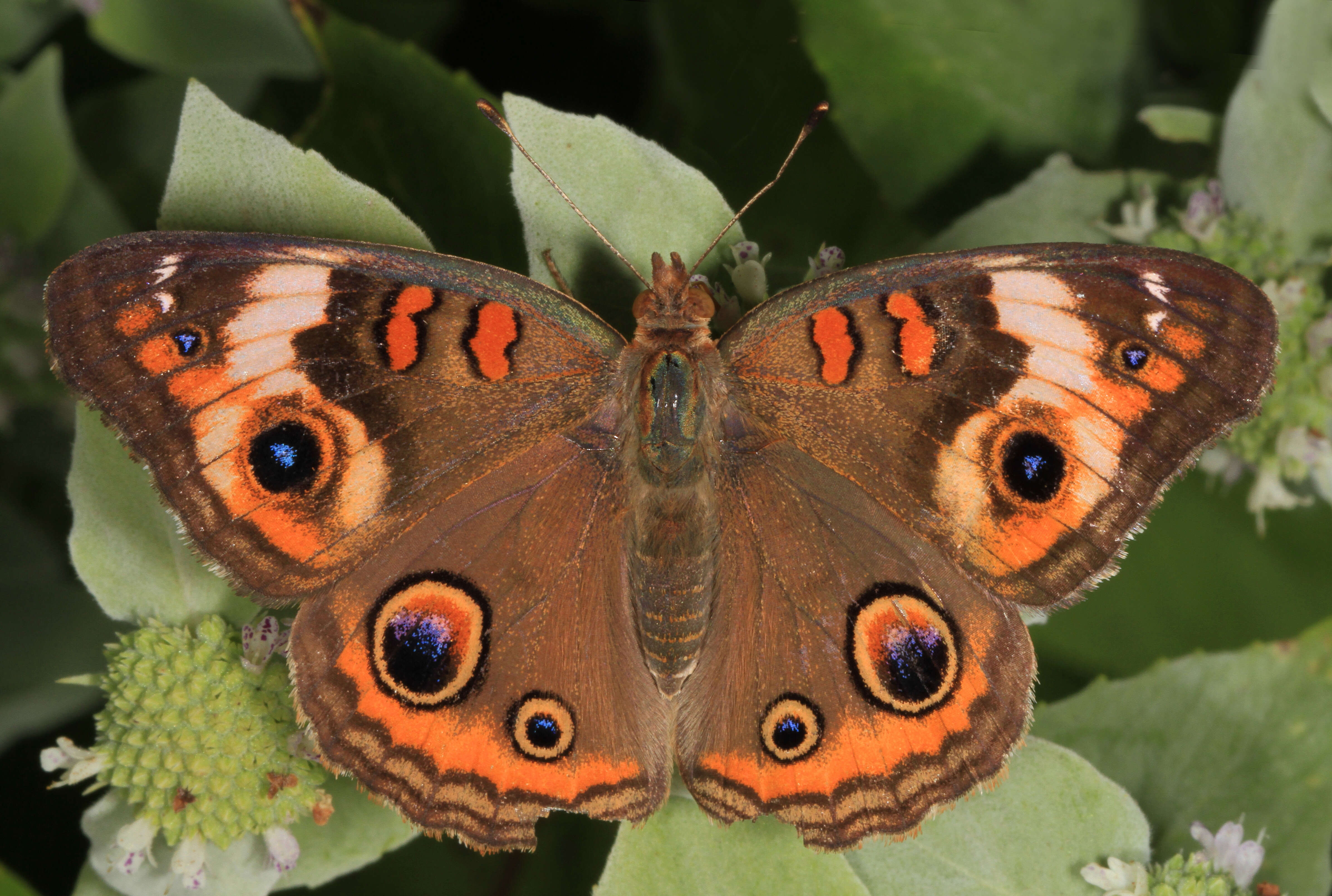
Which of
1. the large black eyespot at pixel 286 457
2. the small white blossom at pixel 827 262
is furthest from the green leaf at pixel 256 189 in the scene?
the small white blossom at pixel 827 262

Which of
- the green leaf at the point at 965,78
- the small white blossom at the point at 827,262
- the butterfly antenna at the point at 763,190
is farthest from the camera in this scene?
the green leaf at the point at 965,78

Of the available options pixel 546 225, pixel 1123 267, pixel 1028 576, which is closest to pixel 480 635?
pixel 546 225

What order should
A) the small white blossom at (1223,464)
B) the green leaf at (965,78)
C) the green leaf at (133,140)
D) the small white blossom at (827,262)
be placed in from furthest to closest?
the green leaf at (133,140), the green leaf at (965,78), the small white blossom at (1223,464), the small white blossom at (827,262)

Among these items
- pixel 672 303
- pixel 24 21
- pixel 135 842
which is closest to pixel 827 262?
pixel 672 303

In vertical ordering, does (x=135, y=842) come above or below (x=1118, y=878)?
below

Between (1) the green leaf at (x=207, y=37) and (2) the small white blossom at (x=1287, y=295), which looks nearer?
(2) the small white blossom at (x=1287, y=295)

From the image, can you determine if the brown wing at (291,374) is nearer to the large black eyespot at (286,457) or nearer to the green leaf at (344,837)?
the large black eyespot at (286,457)

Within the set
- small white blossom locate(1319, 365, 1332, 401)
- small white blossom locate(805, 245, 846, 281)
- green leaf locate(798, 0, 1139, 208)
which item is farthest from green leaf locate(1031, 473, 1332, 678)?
small white blossom locate(805, 245, 846, 281)

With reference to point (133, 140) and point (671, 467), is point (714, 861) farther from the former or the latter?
point (133, 140)
